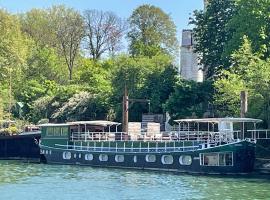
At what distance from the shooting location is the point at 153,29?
86.6 m

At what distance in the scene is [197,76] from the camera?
7250 centimetres

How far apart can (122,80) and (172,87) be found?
19.5 ft

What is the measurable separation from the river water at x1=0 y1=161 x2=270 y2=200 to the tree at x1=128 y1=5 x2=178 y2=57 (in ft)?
135

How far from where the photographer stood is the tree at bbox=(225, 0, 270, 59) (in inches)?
2114

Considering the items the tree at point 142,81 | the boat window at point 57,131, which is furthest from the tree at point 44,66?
the boat window at point 57,131

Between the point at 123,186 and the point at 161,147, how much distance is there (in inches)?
429

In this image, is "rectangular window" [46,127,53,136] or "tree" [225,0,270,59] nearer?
"tree" [225,0,270,59]

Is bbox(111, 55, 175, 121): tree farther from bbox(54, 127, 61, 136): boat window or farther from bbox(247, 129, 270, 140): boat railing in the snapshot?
bbox(247, 129, 270, 140): boat railing

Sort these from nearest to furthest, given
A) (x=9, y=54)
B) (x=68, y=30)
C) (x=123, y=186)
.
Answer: (x=123, y=186) < (x=9, y=54) < (x=68, y=30)

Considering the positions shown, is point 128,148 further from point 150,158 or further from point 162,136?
point 162,136

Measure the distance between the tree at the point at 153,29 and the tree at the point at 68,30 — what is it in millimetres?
7004

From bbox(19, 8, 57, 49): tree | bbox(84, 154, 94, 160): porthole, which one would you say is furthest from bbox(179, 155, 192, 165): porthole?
bbox(19, 8, 57, 49): tree

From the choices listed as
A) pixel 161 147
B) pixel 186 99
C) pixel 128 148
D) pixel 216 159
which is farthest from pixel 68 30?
pixel 216 159

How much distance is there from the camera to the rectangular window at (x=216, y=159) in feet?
142
